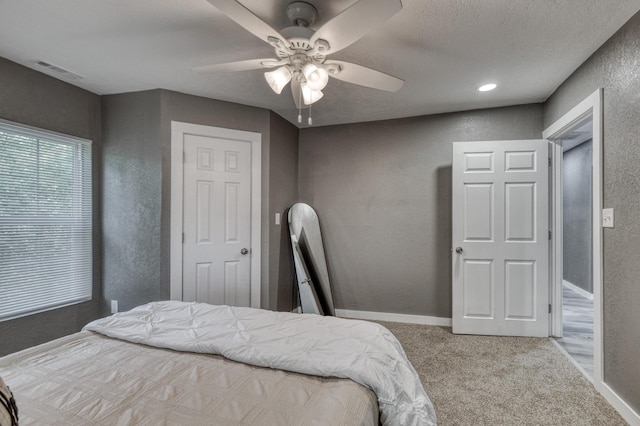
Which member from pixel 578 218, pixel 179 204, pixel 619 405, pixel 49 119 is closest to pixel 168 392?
pixel 179 204

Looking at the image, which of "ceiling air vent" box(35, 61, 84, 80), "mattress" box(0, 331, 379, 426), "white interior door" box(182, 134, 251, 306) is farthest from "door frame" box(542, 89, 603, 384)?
"ceiling air vent" box(35, 61, 84, 80)

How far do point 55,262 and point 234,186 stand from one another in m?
1.62

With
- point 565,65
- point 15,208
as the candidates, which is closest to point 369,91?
point 565,65

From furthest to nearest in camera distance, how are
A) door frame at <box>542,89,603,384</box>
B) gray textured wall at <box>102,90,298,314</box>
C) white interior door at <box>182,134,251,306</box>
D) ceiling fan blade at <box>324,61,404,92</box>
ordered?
white interior door at <box>182,134,251,306</box>
gray textured wall at <box>102,90,298,314</box>
door frame at <box>542,89,603,384</box>
ceiling fan blade at <box>324,61,404,92</box>

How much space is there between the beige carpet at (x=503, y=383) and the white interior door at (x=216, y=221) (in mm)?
1796

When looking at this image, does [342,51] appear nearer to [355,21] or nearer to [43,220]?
[355,21]

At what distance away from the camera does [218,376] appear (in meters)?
1.22

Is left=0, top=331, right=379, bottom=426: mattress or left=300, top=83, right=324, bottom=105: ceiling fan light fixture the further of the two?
left=300, top=83, right=324, bottom=105: ceiling fan light fixture

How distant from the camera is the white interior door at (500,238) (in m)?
3.04

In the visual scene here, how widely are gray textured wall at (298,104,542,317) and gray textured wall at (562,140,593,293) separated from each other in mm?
2393

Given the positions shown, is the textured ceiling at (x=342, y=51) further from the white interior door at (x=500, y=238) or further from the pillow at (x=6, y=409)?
the pillow at (x=6, y=409)

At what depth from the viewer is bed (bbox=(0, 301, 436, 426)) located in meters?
1.00

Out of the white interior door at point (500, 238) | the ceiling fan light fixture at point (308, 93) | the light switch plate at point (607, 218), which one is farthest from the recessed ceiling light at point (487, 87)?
the ceiling fan light fixture at point (308, 93)

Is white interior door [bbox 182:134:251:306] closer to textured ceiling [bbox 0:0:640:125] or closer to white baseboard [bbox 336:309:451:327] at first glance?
textured ceiling [bbox 0:0:640:125]
